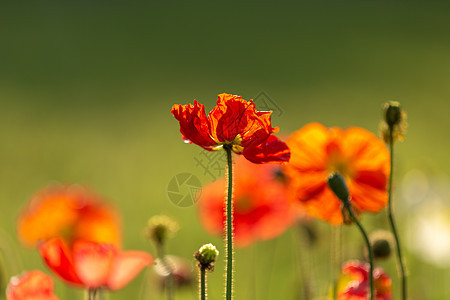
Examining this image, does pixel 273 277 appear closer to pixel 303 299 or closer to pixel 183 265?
pixel 183 265

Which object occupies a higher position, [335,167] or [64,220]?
[335,167]

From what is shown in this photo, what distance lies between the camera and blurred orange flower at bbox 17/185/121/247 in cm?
137

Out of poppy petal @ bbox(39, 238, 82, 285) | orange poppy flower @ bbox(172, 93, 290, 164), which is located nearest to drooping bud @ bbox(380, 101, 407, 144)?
orange poppy flower @ bbox(172, 93, 290, 164)

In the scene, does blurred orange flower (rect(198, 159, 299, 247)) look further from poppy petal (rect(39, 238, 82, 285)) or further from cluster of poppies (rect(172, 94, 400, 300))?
poppy petal (rect(39, 238, 82, 285))

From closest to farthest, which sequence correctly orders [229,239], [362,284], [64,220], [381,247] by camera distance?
[229,239]
[362,284]
[381,247]
[64,220]

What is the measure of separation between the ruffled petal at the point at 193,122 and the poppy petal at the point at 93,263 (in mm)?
202

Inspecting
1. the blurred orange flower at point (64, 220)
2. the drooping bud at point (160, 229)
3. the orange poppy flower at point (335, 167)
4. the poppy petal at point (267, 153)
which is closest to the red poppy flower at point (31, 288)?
the drooping bud at point (160, 229)

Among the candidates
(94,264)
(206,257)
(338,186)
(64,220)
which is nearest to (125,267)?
(94,264)

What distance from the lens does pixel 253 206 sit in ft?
4.77

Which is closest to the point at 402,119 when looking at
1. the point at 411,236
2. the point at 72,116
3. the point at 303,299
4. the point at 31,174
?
the point at 303,299

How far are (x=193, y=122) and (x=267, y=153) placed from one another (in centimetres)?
9

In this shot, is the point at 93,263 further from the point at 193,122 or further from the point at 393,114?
the point at 393,114

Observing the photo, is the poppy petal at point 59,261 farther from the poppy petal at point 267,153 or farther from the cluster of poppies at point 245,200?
the poppy petal at point 267,153

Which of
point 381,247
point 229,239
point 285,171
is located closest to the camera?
point 229,239
